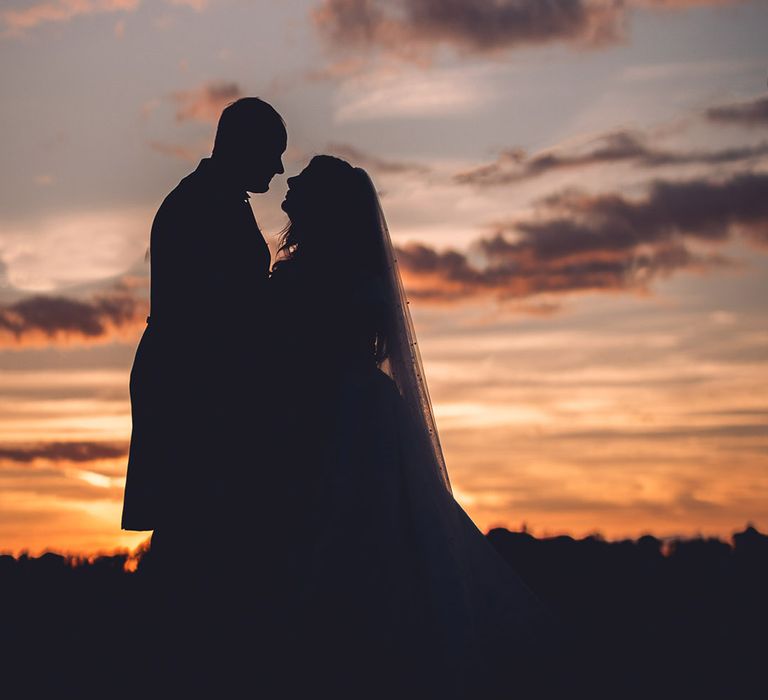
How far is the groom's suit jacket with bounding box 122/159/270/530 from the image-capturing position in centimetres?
773

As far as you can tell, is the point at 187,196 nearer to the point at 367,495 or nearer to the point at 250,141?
the point at 250,141

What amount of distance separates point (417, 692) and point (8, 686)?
10.4ft

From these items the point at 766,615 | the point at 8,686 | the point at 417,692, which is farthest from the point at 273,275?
the point at 766,615

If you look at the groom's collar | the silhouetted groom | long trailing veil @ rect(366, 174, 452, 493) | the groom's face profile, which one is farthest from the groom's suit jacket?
long trailing veil @ rect(366, 174, 452, 493)

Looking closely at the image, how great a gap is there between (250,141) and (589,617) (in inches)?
194

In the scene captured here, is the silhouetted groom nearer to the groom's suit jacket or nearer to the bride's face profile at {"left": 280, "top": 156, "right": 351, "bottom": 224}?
the groom's suit jacket

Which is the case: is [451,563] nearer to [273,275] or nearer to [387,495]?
[387,495]

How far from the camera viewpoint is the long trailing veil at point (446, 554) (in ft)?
25.3

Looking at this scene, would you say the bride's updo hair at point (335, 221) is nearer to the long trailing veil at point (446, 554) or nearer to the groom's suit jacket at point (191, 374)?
the long trailing veil at point (446, 554)

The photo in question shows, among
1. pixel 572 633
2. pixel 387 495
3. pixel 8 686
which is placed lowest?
pixel 8 686

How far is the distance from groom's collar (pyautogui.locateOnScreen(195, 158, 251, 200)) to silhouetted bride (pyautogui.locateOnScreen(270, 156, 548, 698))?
564mm

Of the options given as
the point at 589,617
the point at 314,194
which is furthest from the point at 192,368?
the point at 589,617

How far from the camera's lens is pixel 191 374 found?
7.72 metres

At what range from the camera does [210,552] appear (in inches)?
304
